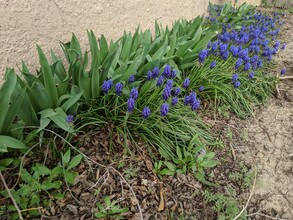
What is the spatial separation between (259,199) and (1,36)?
221 cm

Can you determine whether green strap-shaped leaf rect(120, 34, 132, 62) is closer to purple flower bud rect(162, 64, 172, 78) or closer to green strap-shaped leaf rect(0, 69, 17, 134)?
purple flower bud rect(162, 64, 172, 78)

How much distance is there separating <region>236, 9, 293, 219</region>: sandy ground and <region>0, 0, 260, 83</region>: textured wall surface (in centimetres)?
179

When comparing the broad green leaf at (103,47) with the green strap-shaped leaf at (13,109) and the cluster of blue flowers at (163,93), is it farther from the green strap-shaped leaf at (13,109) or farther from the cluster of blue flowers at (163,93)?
the green strap-shaped leaf at (13,109)

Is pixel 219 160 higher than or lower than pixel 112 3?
lower

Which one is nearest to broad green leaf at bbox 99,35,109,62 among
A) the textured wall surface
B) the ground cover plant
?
the ground cover plant

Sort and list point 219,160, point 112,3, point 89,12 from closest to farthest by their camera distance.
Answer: point 219,160, point 89,12, point 112,3

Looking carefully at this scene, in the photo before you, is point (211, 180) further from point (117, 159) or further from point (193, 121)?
point (117, 159)

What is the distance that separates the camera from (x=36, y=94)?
1.82 m

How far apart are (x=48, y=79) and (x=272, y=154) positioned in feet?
6.53

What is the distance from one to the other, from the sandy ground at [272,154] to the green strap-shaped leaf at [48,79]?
158 cm

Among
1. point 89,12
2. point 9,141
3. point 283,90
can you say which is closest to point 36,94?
point 9,141

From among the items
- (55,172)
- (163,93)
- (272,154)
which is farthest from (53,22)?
(272,154)

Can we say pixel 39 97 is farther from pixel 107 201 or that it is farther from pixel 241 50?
pixel 241 50

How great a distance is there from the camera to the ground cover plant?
66.3 inches
